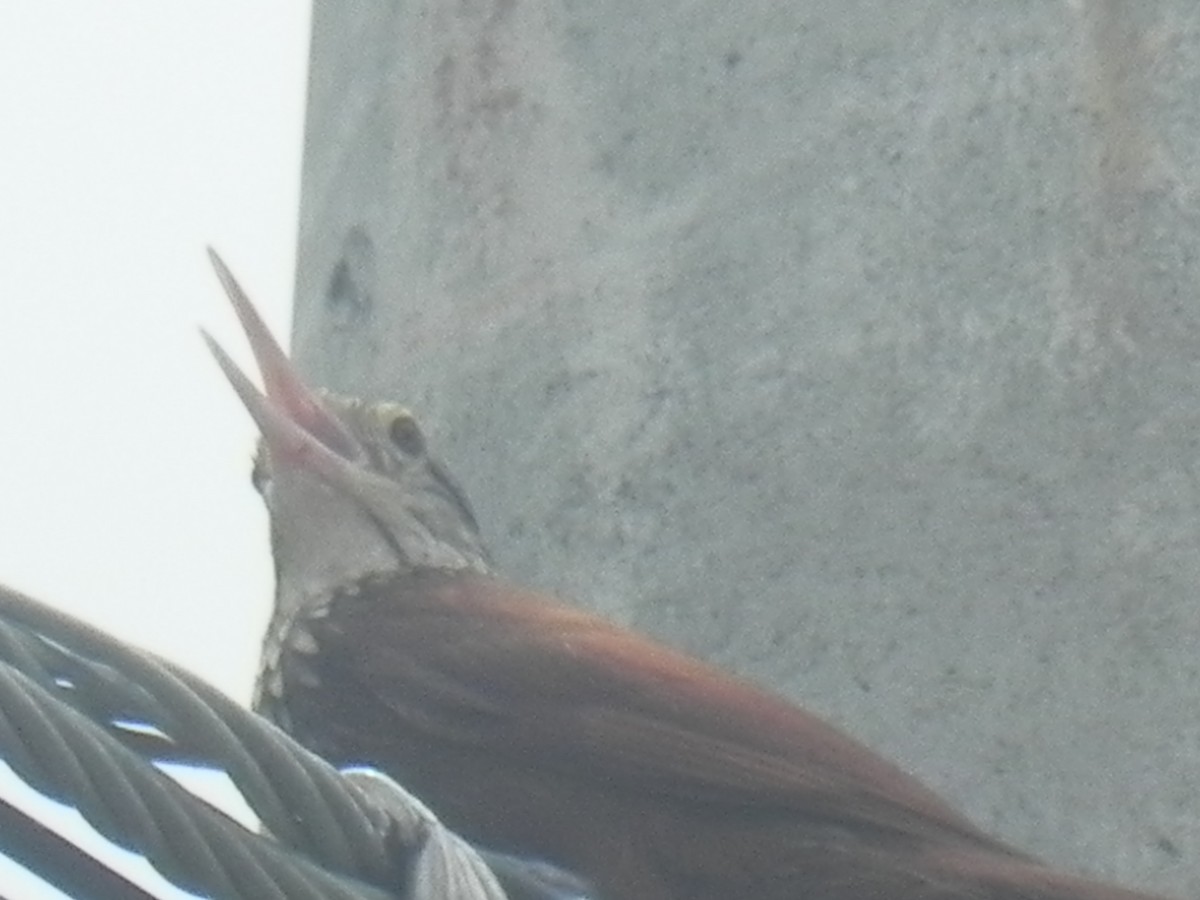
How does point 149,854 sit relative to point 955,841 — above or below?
above

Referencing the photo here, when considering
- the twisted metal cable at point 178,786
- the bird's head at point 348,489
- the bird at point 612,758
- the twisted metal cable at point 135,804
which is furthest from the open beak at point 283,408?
the twisted metal cable at point 135,804

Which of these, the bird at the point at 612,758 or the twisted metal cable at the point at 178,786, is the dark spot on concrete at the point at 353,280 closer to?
the bird at the point at 612,758

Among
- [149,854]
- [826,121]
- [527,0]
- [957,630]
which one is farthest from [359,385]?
[149,854]

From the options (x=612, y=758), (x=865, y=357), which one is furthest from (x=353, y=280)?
(x=612, y=758)

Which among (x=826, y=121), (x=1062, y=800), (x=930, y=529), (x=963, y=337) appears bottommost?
(x=1062, y=800)

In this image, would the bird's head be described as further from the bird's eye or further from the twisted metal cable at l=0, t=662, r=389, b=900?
the twisted metal cable at l=0, t=662, r=389, b=900

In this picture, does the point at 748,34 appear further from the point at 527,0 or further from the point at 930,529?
the point at 930,529
